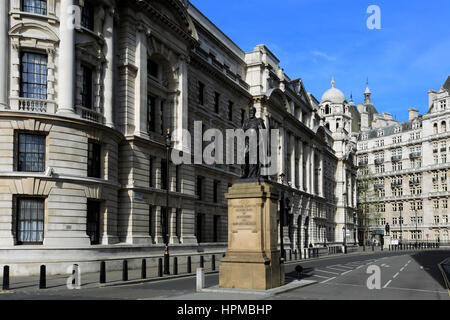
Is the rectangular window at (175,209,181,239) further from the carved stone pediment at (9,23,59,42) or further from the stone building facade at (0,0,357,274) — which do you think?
the carved stone pediment at (9,23,59,42)

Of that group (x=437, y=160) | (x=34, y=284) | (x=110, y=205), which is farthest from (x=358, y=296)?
(x=437, y=160)

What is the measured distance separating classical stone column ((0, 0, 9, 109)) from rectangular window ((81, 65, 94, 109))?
4.55 meters

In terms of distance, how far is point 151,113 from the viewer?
1508 inches

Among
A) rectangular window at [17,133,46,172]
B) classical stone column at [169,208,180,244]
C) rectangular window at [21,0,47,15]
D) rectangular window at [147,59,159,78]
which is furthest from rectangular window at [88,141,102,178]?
rectangular window at [147,59,159,78]

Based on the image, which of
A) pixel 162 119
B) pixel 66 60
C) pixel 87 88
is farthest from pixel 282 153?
pixel 66 60

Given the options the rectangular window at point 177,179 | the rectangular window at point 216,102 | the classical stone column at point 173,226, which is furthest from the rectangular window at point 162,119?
the rectangular window at point 216,102

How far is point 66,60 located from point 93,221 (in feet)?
30.2

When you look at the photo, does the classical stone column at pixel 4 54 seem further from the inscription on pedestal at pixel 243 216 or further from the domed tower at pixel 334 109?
the domed tower at pixel 334 109

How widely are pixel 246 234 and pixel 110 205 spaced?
13.9 metres

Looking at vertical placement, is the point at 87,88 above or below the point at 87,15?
below

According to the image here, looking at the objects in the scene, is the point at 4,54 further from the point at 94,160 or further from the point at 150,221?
the point at 150,221

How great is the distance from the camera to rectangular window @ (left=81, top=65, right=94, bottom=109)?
101 ft

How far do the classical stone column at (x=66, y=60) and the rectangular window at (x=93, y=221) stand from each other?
18.3ft
